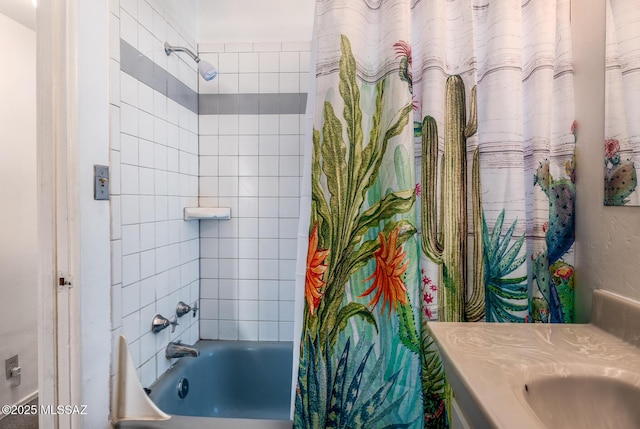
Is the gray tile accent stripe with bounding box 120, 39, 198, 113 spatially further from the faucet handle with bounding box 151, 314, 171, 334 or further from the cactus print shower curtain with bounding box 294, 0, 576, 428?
the faucet handle with bounding box 151, 314, 171, 334

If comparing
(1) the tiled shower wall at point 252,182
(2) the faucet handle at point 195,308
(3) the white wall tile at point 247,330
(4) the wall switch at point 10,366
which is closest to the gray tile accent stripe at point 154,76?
(1) the tiled shower wall at point 252,182

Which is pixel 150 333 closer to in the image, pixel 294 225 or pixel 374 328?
pixel 294 225

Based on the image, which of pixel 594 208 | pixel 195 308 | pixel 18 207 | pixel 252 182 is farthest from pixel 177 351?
pixel 594 208

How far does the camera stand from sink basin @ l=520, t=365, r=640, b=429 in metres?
0.58

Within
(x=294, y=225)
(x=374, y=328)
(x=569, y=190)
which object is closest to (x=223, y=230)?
(x=294, y=225)

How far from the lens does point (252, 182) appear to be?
73.0 inches

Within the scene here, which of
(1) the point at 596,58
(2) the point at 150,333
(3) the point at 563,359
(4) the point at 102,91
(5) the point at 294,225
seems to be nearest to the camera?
(3) the point at 563,359

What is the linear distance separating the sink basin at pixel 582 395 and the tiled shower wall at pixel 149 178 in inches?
49.0

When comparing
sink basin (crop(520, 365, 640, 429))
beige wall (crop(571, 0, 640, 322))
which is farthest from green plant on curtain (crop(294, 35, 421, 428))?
beige wall (crop(571, 0, 640, 322))

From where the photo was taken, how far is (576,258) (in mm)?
959

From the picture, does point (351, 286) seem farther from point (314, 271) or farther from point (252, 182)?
point (252, 182)

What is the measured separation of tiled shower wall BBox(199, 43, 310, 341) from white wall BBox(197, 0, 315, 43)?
72 millimetres

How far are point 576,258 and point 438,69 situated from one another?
2.29 feet

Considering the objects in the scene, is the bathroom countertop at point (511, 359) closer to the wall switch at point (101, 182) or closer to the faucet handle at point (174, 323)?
the wall switch at point (101, 182)
